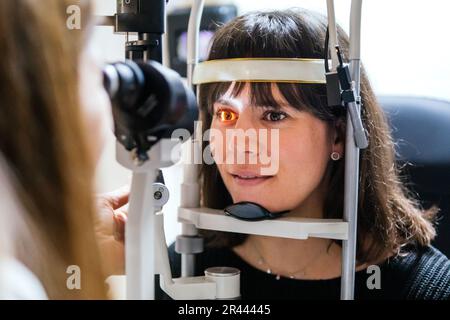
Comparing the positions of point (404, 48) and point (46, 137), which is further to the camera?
point (404, 48)

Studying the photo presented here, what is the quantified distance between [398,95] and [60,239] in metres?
1.11

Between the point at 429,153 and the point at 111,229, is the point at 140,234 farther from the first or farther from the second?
the point at 429,153

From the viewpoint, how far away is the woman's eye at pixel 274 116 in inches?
41.1

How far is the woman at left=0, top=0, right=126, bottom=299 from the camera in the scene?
0.65 meters

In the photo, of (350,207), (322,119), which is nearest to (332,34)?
(322,119)

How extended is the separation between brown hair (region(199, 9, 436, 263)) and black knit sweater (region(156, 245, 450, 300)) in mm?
34

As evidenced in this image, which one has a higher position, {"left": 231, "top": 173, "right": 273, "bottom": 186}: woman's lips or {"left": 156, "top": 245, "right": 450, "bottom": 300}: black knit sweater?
{"left": 231, "top": 173, "right": 273, "bottom": 186}: woman's lips

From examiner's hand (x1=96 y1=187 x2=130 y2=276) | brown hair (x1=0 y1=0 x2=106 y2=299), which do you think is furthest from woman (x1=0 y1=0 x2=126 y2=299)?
examiner's hand (x1=96 y1=187 x2=130 y2=276)

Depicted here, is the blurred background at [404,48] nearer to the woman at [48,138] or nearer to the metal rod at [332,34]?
the metal rod at [332,34]

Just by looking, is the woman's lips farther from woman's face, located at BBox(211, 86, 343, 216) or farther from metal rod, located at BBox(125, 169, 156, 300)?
metal rod, located at BBox(125, 169, 156, 300)

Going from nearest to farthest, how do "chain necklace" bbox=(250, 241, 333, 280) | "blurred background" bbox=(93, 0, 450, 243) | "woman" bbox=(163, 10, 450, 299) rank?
"woman" bbox=(163, 10, 450, 299)
"chain necklace" bbox=(250, 241, 333, 280)
"blurred background" bbox=(93, 0, 450, 243)

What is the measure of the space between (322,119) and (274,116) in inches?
3.6

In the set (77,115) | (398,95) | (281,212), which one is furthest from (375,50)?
(77,115)

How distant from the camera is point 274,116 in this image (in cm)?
104
